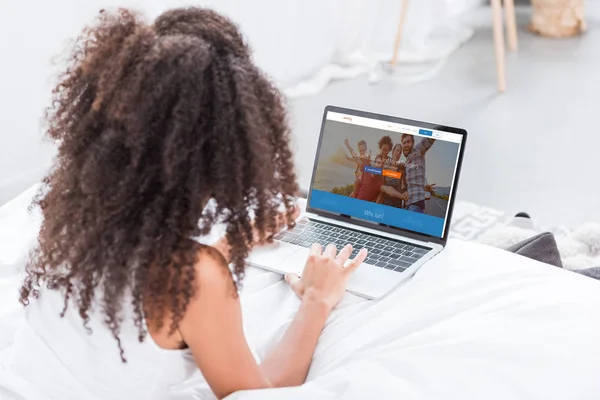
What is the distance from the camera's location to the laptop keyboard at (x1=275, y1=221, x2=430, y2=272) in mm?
1296

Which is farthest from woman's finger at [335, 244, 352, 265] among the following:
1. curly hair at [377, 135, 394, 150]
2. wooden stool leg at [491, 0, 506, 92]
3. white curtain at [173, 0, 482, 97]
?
wooden stool leg at [491, 0, 506, 92]

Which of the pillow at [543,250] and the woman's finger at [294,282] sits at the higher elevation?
the pillow at [543,250]

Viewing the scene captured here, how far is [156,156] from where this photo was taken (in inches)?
32.5

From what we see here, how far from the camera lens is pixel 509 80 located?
337 cm

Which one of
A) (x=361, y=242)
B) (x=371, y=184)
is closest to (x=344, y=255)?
(x=361, y=242)

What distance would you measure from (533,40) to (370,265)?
3045 millimetres

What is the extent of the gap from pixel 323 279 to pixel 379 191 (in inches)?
12.6

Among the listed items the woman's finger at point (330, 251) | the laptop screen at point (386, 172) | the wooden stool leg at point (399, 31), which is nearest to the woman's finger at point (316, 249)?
the woman's finger at point (330, 251)

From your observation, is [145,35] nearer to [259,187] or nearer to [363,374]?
[259,187]

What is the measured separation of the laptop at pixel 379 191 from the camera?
1347 millimetres

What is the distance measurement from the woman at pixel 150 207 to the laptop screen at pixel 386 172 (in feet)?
1.52

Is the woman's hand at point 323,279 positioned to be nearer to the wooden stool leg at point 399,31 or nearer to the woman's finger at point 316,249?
the woman's finger at point 316,249

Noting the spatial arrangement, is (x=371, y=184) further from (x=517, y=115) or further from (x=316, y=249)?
(x=517, y=115)

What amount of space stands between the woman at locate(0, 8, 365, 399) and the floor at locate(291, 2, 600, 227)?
4.16 feet
